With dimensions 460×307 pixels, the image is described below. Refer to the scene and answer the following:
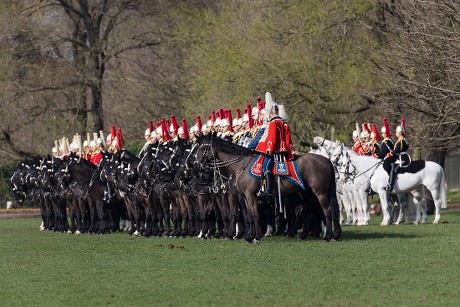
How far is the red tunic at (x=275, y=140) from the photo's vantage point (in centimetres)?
2273

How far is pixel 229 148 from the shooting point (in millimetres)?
23766

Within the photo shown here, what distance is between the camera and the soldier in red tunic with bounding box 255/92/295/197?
22734 millimetres

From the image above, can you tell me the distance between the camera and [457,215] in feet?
117

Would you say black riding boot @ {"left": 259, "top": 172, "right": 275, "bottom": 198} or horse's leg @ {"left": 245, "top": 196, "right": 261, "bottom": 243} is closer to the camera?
black riding boot @ {"left": 259, "top": 172, "right": 275, "bottom": 198}

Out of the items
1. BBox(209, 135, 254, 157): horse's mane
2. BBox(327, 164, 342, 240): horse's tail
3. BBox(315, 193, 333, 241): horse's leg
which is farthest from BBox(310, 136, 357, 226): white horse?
BBox(315, 193, 333, 241): horse's leg

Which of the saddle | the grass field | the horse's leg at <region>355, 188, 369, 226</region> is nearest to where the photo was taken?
the grass field

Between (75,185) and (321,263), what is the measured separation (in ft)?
45.9

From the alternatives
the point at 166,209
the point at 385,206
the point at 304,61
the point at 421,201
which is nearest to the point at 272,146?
the point at 166,209

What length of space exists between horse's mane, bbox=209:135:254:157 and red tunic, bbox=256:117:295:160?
496 mm

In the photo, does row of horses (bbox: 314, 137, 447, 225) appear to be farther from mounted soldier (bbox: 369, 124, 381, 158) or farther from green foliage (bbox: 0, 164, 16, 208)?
green foliage (bbox: 0, 164, 16, 208)

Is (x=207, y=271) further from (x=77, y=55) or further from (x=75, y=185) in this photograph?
(x=77, y=55)

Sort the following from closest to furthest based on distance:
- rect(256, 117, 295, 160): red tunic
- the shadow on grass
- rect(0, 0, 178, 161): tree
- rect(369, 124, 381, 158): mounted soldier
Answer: rect(256, 117, 295, 160): red tunic → the shadow on grass → rect(369, 124, 381, 158): mounted soldier → rect(0, 0, 178, 161): tree

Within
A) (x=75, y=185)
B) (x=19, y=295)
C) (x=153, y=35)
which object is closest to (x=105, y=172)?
(x=75, y=185)

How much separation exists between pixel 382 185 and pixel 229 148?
23.4 ft
